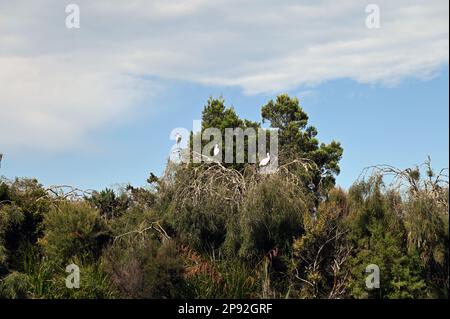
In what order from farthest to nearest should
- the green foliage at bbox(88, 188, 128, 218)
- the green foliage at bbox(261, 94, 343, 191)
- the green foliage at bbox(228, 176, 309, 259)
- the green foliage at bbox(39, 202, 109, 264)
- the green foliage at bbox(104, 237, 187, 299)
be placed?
1. the green foliage at bbox(261, 94, 343, 191)
2. the green foliage at bbox(88, 188, 128, 218)
3. the green foliage at bbox(39, 202, 109, 264)
4. the green foliage at bbox(228, 176, 309, 259)
5. the green foliage at bbox(104, 237, 187, 299)

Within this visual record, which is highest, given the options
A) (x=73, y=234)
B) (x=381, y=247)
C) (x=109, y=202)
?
(x=109, y=202)

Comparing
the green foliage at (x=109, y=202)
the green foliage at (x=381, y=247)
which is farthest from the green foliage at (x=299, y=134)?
the green foliage at (x=381, y=247)

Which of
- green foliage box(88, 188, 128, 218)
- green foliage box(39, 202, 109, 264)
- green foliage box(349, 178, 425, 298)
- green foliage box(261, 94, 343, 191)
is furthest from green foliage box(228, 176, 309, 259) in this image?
green foliage box(261, 94, 343, 191)

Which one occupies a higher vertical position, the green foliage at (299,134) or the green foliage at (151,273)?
the green foliage at (299,134)

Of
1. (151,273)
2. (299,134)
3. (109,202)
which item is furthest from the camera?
(299,134)

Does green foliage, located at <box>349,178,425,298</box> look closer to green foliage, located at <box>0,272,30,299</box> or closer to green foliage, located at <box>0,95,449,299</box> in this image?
green foliage, located at <box>0,95,449,299</box>

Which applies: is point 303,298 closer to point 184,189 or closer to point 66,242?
point 184,189

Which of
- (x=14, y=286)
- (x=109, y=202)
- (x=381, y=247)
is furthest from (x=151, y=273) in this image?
(x=109, y=202)

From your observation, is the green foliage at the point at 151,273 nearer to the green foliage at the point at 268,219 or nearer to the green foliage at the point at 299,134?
the green foliage at the point at 268,219

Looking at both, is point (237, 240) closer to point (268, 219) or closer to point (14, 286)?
point (268, 219)

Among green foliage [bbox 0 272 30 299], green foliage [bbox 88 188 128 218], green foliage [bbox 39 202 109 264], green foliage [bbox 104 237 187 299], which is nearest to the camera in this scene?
green foliage [bbox 104 237 187 299]

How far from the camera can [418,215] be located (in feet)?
48.6
